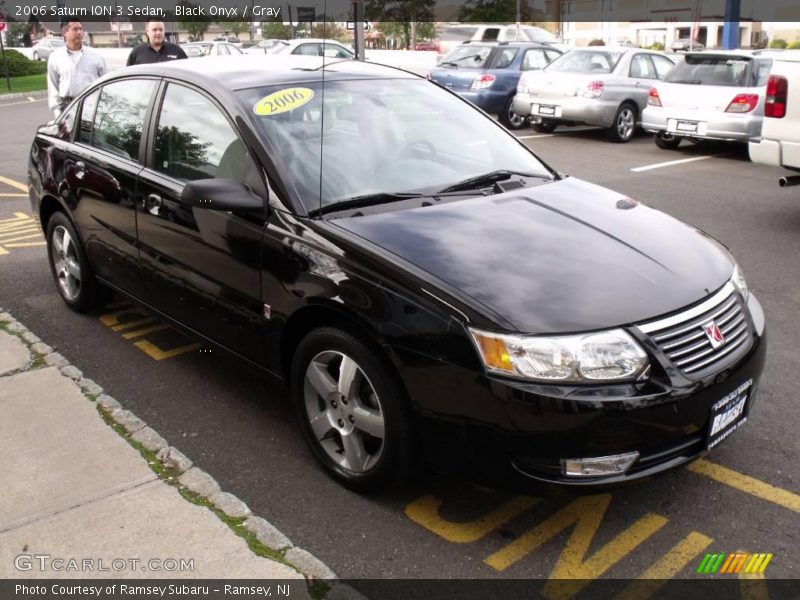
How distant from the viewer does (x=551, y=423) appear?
2.73 m

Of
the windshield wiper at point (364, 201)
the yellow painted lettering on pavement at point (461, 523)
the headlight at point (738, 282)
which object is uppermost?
the windshield wiper at point (364, 201)

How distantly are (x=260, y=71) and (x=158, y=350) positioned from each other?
5.96 ft

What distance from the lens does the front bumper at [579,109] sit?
13047 millimetres

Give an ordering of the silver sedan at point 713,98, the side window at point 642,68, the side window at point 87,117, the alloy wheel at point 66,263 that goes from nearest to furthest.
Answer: the side window at point 87,117, the alloy wheel at point 66,263, the silver sedan at point 713,98, the side window at point 642,68

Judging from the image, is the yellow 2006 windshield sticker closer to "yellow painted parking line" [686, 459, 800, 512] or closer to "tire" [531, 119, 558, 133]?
"yellow painted parking line" [686, 459, 800, 512]

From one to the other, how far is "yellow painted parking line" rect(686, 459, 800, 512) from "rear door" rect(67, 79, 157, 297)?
3.03m

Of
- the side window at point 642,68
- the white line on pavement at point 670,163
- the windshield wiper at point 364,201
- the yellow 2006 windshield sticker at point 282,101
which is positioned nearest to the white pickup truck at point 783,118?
the white line on pavement at point 670,163

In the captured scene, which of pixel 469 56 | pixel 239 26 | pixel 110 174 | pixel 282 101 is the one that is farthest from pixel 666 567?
pixel 239 26

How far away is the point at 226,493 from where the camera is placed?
10.8ft

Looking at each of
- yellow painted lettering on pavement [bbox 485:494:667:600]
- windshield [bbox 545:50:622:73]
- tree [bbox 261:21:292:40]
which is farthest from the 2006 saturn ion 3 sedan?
tree [bbox 261:21:292:40]

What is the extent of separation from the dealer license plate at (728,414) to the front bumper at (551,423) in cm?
4

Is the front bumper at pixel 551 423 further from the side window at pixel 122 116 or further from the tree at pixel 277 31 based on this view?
the tree at pixel 277 31

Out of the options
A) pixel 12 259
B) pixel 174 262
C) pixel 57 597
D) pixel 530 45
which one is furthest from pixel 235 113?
pixel 530 45

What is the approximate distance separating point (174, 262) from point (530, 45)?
12554 mm
